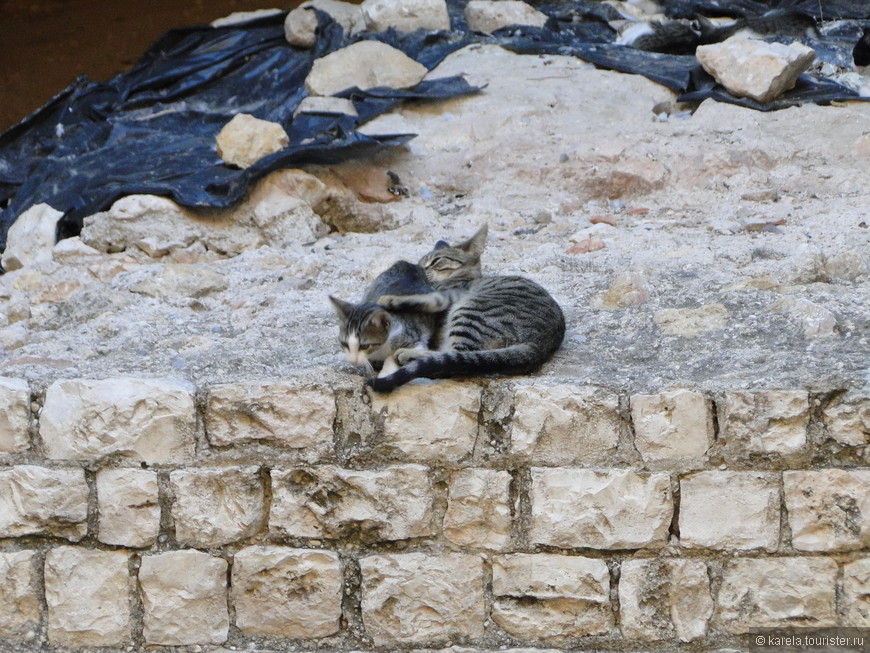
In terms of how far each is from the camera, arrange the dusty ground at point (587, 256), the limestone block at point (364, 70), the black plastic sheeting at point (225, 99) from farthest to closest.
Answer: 1. the limestone block at point (364, 70)
2. the black plastic sheeting at point (225, 99)
3. the dusty ground at point (587, 256)

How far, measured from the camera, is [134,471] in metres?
3.65

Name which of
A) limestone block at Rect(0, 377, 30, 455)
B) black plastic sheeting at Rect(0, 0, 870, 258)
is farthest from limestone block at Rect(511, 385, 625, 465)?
black plastic sheeting at Rect(0, 0, 870, 258)

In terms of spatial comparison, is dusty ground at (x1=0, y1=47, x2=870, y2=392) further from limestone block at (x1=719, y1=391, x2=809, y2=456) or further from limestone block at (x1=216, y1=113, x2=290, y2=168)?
limestone block at (x1=216, y1=113, x2=290, y2=168)

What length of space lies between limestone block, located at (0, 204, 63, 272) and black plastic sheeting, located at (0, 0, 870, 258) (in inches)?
3.0

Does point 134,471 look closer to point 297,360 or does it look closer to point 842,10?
point 297,360

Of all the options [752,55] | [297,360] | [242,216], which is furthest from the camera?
[752,55]

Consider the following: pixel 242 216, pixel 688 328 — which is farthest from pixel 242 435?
pixel 242 216

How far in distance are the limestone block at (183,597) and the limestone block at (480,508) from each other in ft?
2.75

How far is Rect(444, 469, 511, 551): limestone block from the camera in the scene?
11.7ft

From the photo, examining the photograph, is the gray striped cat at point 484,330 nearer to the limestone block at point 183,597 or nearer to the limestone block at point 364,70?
the limestone block at point 183,597

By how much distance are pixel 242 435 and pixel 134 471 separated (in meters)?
0.40

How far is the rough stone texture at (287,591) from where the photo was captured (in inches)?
143

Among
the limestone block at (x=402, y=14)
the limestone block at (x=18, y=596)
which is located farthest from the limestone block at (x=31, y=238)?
the limestone block at (x=402, y=14)

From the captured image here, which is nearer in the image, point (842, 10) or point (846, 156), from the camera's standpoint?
point (846, 156)
